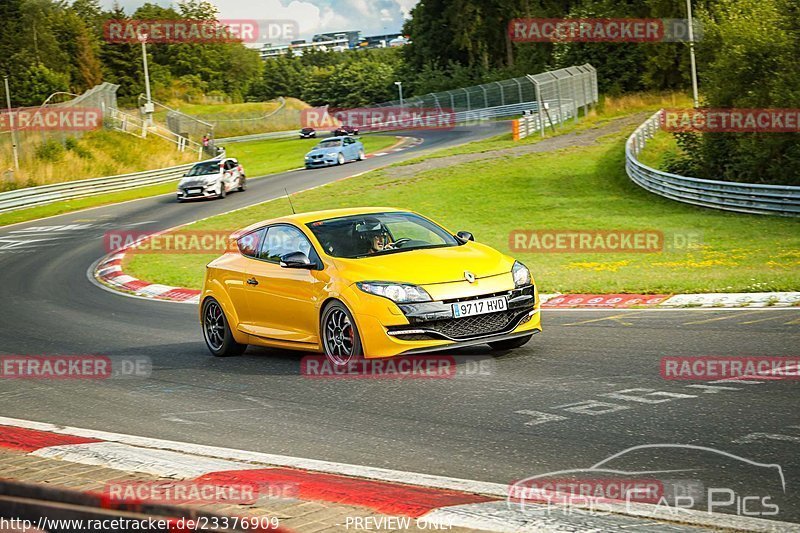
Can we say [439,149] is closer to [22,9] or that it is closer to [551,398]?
[551,398]

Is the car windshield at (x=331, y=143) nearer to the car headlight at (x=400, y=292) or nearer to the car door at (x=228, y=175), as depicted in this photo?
the car door at (x=228, y=175)

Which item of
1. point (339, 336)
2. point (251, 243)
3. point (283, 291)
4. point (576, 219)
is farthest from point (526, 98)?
point (339, 336)

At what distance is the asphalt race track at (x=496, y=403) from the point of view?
6461 mm

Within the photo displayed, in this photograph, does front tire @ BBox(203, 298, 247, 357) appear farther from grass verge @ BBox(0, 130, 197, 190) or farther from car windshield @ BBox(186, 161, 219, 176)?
grass verge @ BBox(0, 130, 197, 190)

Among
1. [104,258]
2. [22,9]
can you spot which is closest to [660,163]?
[104,258]

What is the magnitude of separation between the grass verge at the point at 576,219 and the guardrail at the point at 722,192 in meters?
0.38

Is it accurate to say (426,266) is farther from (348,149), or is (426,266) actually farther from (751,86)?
(348,149)

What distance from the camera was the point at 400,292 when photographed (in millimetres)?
9742

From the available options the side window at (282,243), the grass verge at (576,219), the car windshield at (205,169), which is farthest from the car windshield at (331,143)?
the side window at (282,243)

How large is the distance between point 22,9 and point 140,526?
126 meters

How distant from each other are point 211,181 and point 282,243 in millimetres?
29513

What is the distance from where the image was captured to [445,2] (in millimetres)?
114750

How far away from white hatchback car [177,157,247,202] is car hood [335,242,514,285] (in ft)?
99.7

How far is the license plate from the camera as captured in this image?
9719mm
